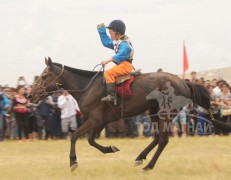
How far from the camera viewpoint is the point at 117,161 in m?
10.6

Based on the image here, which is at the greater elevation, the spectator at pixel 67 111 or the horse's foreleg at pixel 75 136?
the spectator at pixel 67 111

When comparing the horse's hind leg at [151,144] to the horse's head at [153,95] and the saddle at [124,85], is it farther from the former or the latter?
the saddle at [124,85]

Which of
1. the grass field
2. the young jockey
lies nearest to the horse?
the young jockey

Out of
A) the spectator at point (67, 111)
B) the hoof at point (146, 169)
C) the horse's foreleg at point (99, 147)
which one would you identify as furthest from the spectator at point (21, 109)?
the hoof at point (146, 169)

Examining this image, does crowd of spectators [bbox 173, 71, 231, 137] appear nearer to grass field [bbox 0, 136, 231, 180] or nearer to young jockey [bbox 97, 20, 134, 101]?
grass field [bbox 0, 136, 231, 180]

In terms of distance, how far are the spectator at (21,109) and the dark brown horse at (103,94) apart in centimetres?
608

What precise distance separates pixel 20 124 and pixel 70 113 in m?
1.62

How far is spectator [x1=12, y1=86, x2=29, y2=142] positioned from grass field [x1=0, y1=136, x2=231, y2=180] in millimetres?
781

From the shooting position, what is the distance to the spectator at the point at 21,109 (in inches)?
628

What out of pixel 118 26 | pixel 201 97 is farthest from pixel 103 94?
pixel 201 97

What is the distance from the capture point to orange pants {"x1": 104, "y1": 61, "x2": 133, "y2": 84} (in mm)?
A: 9297

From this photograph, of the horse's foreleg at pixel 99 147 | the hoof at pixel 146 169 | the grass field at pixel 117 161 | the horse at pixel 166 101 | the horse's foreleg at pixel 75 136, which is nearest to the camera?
the grass field at pixel 117 161

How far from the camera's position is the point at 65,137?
17.2m

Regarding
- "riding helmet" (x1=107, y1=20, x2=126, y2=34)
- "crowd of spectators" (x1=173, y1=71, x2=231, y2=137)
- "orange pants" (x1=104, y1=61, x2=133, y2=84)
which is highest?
Result: "riding helmet" (x1=107, y1=20, x2=126, y2=34)
